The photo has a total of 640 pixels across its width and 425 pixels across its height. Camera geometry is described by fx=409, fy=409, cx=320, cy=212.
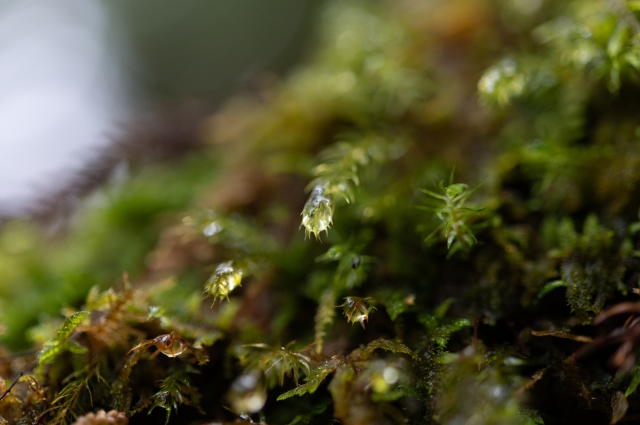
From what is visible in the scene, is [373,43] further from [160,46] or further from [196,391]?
[160,46]

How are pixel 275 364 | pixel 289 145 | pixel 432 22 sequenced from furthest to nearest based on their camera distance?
pixel 432 22 → pixel 289 145 → pixel 275 364

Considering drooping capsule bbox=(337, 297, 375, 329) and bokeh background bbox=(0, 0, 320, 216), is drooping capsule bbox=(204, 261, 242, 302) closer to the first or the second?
drooping capsule bbox=(337, 297, 375, 329)

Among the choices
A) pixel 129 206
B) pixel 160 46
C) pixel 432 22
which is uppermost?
pixel 160 46

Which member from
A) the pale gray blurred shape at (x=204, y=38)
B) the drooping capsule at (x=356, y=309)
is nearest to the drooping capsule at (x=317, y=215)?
the drooping capsule at (x=356, y=309)

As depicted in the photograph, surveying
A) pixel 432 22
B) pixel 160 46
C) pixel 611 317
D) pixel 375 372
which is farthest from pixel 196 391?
pixel 160 46

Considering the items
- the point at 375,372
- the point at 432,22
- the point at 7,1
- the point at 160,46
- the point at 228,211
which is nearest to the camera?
the point at 375,372

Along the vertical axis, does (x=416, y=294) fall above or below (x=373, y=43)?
below

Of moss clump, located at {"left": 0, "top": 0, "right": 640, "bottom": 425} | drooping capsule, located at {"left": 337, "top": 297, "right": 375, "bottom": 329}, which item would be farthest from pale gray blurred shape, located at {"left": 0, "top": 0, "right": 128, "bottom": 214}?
drooping capsule, located at {"left": 337, "top": 297, "right": 375, "bottom": 329}
